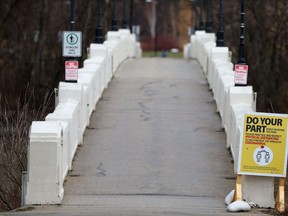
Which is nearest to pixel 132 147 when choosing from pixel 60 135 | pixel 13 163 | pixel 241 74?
pixel 13 163

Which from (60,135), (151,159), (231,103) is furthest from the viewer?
(231,103)

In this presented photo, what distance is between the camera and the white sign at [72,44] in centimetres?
2467

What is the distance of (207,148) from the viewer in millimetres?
24375

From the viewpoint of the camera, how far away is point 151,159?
74.8 feet

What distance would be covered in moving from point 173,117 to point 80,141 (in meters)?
5.65

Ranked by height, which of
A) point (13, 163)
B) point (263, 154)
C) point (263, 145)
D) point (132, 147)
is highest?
point (263, 145)

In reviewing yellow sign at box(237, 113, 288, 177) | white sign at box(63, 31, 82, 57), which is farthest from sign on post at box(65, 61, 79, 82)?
yellow sign at box(237, 113, 288, 177)

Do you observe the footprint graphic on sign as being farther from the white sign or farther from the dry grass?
the white sign

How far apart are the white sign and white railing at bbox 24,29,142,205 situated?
2.35ft

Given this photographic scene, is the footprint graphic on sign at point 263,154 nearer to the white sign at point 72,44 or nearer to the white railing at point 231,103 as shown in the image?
the white railing at point 231,103

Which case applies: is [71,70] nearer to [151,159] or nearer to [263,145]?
[151,159]

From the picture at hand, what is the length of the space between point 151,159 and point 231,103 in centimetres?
305

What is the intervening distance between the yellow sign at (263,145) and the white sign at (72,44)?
26.4 feet

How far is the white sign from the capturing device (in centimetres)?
2467
